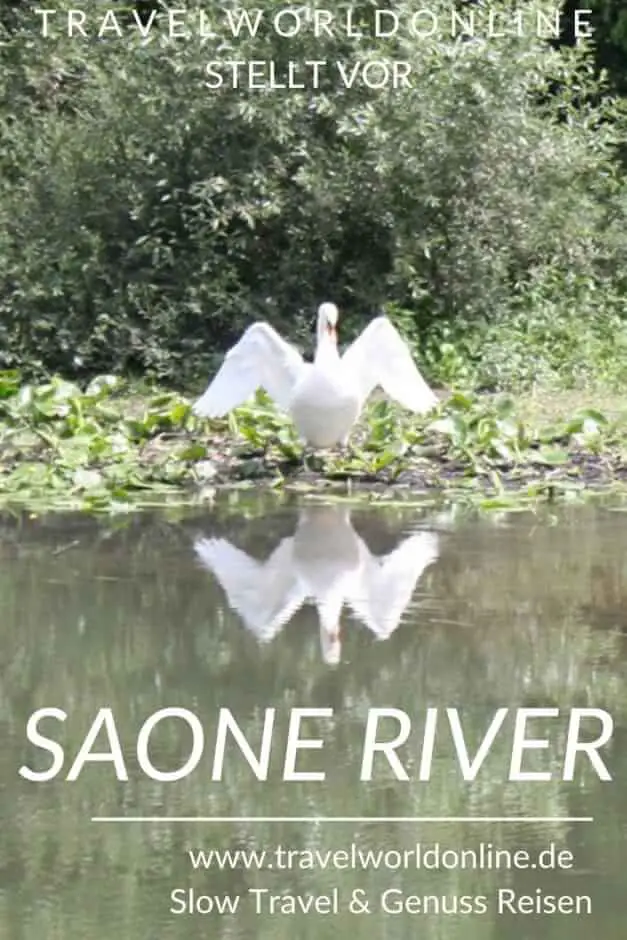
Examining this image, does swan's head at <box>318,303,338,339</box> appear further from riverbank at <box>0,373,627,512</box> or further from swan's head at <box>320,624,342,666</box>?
swan's head at <box>320,624,342,666</box>

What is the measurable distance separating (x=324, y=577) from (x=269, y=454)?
2.79 m

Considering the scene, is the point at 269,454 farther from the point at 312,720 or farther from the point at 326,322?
the point at 312,720

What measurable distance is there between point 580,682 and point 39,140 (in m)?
8.98

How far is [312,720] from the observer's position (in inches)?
245

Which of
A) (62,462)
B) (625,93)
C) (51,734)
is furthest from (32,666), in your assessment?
(625,93)

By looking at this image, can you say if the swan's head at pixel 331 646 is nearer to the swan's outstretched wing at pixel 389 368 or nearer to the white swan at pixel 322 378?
the white swan at pixel 322 378

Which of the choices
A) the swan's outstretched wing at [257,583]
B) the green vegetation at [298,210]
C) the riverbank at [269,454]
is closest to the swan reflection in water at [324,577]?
the swan's outstretched wing at [257,583]

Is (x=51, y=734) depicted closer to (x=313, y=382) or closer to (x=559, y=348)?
(x=313, y=382)

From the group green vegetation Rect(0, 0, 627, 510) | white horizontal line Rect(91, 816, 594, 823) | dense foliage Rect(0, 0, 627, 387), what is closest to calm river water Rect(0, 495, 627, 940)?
white horizontal line Rect(91, 816, 594, 823)

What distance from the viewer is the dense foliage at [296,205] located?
13.5m

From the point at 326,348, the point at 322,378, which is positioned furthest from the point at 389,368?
the point at 322,378

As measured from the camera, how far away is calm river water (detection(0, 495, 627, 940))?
4.82 m

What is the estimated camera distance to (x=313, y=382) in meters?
10.5

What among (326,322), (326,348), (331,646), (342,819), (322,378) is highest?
(326,322)
